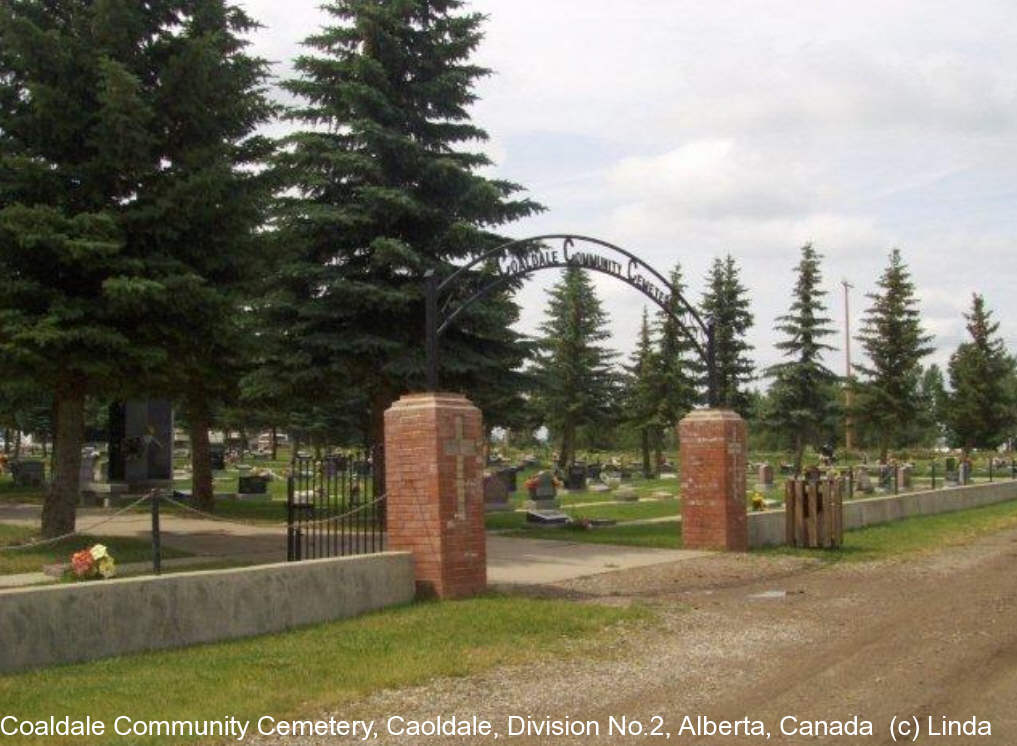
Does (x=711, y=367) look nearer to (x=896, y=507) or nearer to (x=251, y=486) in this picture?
(x=896, y=507)

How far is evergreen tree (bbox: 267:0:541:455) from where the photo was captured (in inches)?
727

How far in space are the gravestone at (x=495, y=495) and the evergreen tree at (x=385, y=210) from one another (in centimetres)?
611

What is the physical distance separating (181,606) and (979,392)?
188 feet

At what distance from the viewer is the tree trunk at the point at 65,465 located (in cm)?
1500

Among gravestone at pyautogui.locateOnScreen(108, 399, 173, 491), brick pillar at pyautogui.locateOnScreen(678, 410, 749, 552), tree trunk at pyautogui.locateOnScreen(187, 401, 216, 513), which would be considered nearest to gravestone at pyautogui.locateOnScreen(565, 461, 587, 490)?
gravestone at pyautogui.locateOnScreen(108, 399, 173, 491)

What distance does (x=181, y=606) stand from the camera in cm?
874

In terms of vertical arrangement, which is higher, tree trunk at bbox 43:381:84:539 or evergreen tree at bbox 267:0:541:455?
evergreen tree at bbox 267:0:541:455

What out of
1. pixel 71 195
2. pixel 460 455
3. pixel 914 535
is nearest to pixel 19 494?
pixel 71 195

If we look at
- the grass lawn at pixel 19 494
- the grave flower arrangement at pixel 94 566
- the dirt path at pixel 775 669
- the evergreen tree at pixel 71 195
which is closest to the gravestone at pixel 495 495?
the grass lawn at pixel 19 494

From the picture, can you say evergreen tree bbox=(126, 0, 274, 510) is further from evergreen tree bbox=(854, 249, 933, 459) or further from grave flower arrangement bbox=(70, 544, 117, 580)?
evergreen tree bbox=(854, 249, 933, 459)

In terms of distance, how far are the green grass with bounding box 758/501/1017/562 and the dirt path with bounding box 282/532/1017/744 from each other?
Result: 3.58m

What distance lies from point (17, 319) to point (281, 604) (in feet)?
21.3

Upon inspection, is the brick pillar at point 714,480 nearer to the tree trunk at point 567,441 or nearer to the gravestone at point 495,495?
the gravestone at point 495,495

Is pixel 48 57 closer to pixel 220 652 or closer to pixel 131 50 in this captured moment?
pixel 131 50
